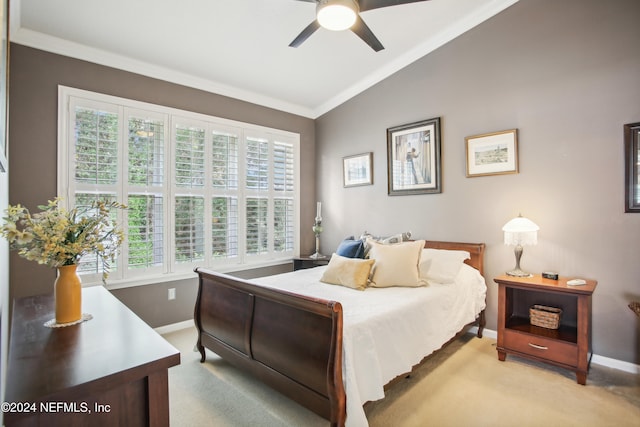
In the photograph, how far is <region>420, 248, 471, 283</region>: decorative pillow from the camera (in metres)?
3.11

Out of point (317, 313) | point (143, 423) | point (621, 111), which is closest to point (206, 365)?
point (317, 313)

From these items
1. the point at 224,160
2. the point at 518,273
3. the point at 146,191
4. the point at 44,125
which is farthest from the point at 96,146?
the point at 518,273

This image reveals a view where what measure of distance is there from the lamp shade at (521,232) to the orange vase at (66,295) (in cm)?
325

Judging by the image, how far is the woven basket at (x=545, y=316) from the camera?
278 cm

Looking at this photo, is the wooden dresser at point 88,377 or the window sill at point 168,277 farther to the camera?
the window sill at point 168,277

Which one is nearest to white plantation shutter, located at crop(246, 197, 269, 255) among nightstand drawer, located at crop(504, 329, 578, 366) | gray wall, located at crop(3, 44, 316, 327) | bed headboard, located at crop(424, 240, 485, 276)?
gray wall, located at crop(3, 44, 316, 327)

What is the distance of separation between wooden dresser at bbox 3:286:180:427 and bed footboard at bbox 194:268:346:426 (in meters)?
0.87

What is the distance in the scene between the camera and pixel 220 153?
405cm

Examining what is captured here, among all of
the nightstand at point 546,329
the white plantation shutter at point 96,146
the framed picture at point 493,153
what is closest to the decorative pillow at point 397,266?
the nightstand at point 546,329

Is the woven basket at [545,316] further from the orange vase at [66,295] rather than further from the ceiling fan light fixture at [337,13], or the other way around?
the orange vase at [66,295]

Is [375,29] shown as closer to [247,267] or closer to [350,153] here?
[350,153]

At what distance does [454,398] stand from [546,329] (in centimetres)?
118

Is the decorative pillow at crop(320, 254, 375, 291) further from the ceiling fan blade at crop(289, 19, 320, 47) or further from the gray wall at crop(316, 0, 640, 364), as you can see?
the ceiling fan blade at crop(289, 19, 320, 47)

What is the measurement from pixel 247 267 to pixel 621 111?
415 cm
